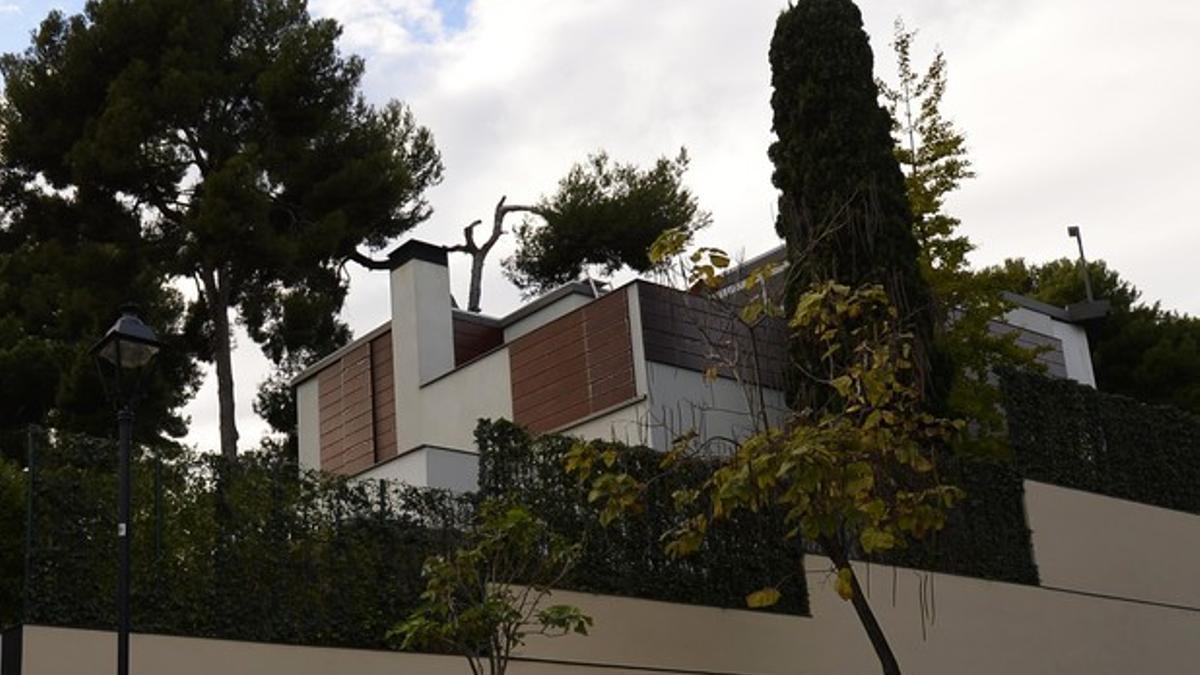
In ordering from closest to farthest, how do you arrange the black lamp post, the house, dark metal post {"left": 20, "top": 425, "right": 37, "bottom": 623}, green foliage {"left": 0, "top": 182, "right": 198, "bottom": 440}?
1. the black lamp post
2. dark metal post {"left": 20, "top": 425, "right": 37, "bottom": 623}
3. the house
4. green foliage {"left": 0, "top": 182, "right": 198, "bottom": 440}

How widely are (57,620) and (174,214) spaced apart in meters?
13.9

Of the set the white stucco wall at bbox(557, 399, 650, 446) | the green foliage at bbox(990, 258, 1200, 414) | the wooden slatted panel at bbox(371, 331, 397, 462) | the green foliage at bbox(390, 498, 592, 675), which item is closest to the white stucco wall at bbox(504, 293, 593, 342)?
the wooden slatted panel at bbox(371, 331, 397, 462)

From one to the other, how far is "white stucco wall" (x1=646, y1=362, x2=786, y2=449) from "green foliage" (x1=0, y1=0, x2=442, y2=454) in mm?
7251

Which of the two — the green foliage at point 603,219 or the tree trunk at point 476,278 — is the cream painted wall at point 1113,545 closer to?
the green foliage at point 603,219

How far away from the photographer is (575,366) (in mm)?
17734

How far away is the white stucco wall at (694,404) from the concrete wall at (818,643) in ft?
9.13

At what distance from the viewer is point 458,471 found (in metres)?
16.7

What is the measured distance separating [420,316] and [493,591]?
10.0m

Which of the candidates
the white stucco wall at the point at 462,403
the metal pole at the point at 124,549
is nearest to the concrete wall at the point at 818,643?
the metal pole at the point at 124,549

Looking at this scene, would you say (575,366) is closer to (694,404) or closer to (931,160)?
(694,404)

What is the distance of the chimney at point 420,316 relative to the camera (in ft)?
67.2

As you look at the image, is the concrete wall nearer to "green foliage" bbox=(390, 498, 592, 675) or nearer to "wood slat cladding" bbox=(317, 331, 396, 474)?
"green foliage" bbox=(390, 498, 592, 675)

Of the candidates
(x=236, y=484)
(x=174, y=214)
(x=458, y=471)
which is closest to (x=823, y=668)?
(x=458, y=471)

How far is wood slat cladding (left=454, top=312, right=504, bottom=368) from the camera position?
21203 millimetres
